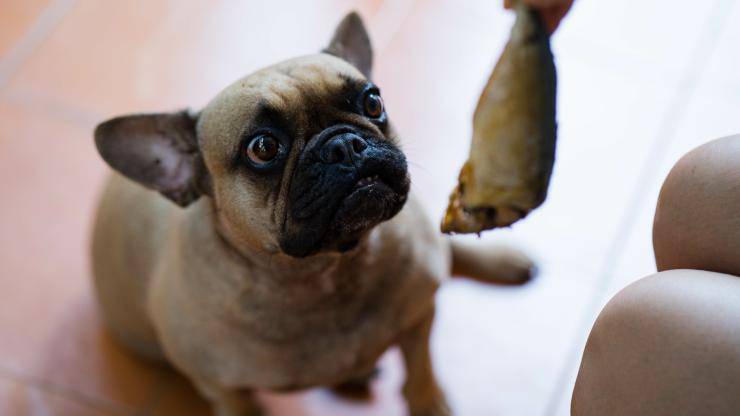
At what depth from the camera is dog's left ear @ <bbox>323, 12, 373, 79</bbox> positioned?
124 centimetres

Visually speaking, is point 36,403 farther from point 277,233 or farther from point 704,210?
point 704,210

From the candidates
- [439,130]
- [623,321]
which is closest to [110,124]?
[623,321]

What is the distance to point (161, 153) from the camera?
1.17 metres

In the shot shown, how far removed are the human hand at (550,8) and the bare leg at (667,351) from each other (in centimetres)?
31

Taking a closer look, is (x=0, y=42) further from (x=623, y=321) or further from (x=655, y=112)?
(x=623, y=321)

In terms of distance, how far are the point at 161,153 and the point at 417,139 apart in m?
0.84

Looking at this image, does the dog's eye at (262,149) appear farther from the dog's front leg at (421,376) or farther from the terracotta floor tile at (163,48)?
the terracotta floor tile at (163,48)

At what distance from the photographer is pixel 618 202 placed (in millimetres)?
1778

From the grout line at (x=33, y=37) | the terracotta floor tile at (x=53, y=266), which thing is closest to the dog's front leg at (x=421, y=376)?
the terracotta floor tile at (x=53, y=266)

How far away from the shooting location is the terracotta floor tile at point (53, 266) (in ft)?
5.49

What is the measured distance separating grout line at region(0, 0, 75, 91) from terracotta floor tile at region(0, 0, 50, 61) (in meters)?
0.01

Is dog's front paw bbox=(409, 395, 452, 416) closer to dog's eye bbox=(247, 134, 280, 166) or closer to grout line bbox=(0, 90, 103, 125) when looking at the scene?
dog's eye bbox=(247, 134, 280, 166)

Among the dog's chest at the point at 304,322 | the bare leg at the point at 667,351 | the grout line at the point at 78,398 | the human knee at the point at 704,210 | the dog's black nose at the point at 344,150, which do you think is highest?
the dog's black nose at the point at 344,150

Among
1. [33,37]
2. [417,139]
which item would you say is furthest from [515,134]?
[33,37]
